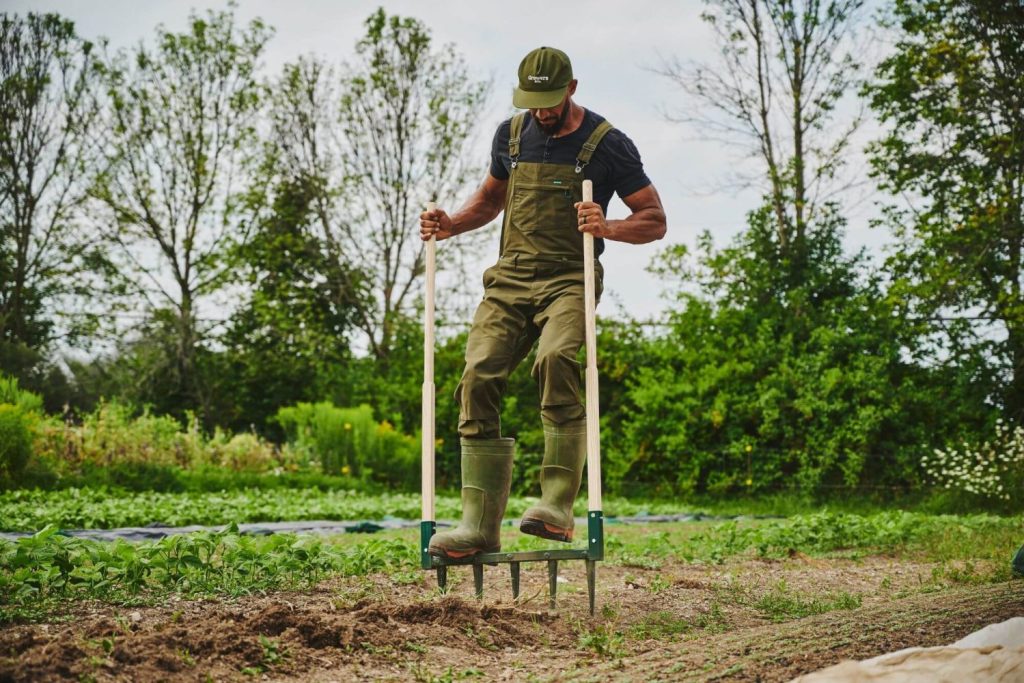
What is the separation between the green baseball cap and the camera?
150 inches

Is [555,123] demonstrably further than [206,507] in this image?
No

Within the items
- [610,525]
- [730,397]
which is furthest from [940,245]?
[610,525]

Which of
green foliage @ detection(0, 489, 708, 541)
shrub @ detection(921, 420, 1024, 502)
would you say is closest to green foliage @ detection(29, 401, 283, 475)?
green foliage @ detection(0, 489, 708, 541)

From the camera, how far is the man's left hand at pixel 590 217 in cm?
371

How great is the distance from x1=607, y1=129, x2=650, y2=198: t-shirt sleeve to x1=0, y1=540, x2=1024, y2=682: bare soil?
68.9 inches

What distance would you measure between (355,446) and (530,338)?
1020 centimetres

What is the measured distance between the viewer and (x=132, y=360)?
17.3 meters

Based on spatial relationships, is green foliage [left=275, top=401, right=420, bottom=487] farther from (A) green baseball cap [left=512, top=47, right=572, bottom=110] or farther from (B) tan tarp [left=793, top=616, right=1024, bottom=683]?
(B) tan tarp [left=793, top=616, right=1024, bottom=683]

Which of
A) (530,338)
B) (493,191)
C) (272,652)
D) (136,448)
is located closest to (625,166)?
(493,191)

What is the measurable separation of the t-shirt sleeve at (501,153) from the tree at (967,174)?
8790mm

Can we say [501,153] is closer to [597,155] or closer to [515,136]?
[515,136]

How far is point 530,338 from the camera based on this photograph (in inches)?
161

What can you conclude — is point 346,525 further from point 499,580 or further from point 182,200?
point 182,200

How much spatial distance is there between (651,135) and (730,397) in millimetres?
4990
